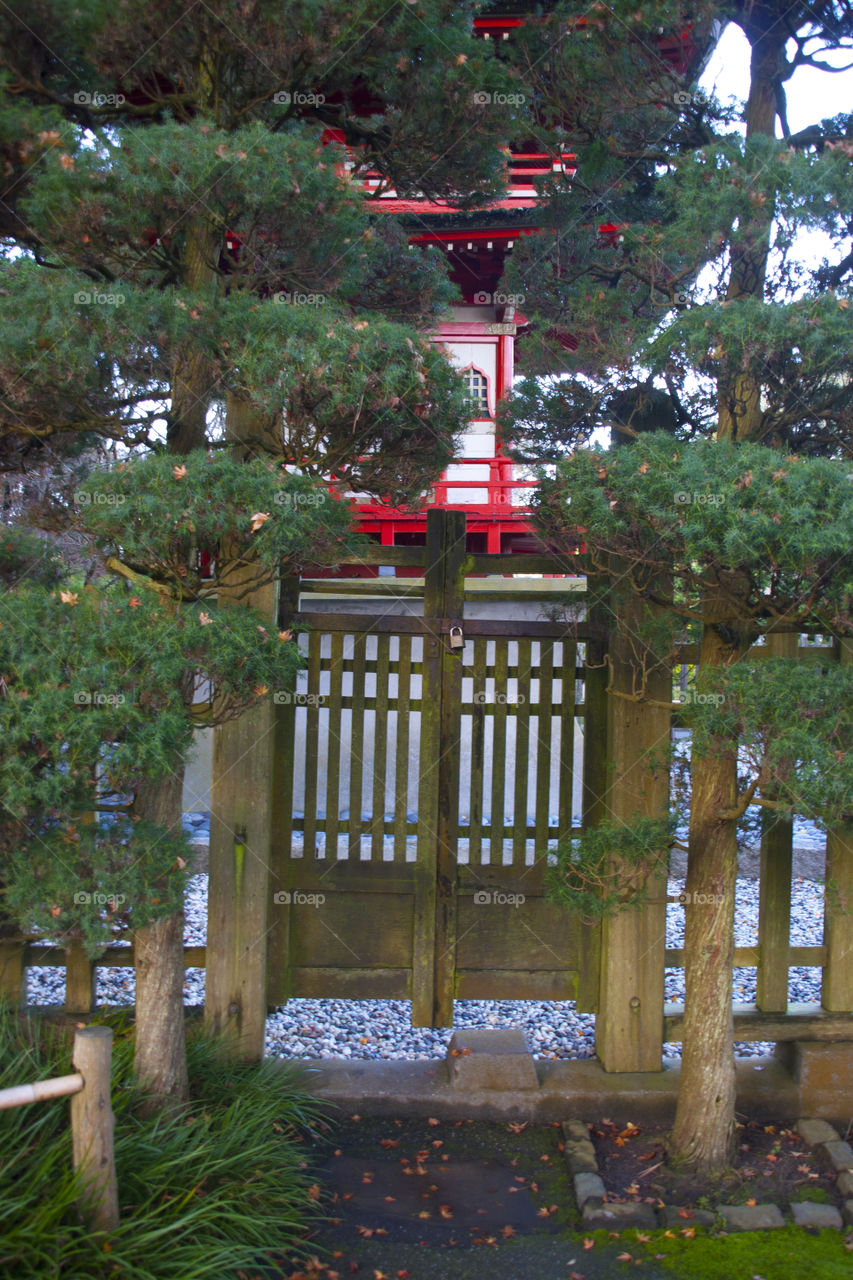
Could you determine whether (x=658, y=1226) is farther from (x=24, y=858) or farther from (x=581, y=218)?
(x=581, y=218)

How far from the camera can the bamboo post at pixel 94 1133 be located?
2464mm

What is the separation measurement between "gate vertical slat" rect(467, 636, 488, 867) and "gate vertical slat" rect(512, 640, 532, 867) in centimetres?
15

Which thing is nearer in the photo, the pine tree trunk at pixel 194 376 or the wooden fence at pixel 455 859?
the pine tree trunk at pixel 194 376

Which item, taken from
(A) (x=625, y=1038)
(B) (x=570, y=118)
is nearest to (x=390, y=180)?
(B) (x=570, y=118)

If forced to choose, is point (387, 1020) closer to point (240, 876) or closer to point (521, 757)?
point (240, 876)

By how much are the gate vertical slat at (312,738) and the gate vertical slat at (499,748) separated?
2.44 ft

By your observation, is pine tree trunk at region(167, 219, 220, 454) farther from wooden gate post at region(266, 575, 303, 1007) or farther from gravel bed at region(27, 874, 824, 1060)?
gravel bed at region(27, 874, 824, 1060)

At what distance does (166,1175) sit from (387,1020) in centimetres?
242

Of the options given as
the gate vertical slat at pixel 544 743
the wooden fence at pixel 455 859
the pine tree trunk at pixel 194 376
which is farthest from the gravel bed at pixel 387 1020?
the pine tree trunk at pixel 194 376

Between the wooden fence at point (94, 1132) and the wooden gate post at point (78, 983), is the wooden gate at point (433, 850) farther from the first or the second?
the wooden fence at point (94, 1132)

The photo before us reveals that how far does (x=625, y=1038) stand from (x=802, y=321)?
278 centimetres

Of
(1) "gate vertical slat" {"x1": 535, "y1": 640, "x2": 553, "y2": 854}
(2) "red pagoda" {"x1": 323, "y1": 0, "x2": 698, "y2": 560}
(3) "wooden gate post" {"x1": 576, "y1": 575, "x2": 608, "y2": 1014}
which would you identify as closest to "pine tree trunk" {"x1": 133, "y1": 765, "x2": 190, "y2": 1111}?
(1) "gate vertical slat" {"x1": 535, "y1": 640, "x2": 553, "y2": 854}

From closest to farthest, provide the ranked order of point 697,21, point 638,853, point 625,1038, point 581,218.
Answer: point 638,853, point 697,21, point 625,1038, point 581,218

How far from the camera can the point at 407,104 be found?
11.6 feet
